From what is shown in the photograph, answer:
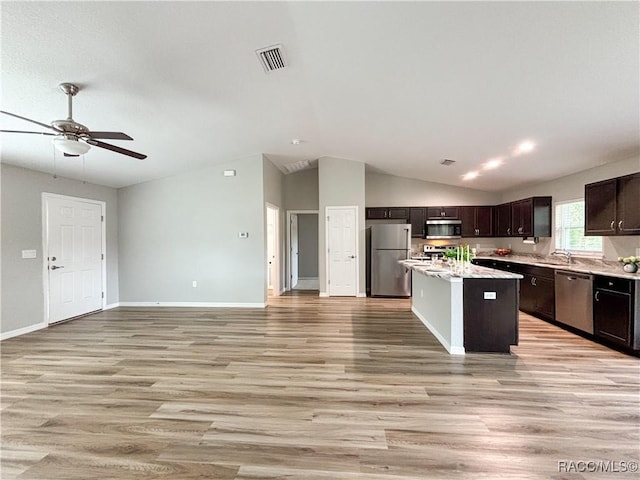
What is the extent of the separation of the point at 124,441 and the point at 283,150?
496 cm

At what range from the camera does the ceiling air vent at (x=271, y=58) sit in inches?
110

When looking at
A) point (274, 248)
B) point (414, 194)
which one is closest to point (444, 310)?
point (414, 194)

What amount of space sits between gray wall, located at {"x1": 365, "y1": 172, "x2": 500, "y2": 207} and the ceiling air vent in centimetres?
499

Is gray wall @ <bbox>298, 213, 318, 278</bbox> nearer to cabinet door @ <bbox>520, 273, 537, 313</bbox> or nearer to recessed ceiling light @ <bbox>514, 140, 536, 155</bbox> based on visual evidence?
cabinet door @ <bbox>520, 273, 537, 313</bbox>

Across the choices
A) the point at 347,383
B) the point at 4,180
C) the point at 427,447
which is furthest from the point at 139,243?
the point at 427,447

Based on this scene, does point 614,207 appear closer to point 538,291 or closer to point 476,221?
point 538,291

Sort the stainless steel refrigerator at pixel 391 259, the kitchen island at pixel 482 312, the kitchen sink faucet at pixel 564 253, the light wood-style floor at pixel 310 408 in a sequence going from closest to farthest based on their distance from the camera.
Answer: the light wood-style floor at pixel 310 408 < the kitchen island at pixel 482 312 < the kitchen sink faucet at pixel 564 253 < the stainless steel refrigerator at pixel 391 259

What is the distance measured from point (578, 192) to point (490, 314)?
319 centimetres

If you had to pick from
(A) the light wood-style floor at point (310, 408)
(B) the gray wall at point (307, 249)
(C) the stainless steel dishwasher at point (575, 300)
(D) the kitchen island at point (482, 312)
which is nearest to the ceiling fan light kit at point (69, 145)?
(A) the light wood-style floor at point (310, 408)

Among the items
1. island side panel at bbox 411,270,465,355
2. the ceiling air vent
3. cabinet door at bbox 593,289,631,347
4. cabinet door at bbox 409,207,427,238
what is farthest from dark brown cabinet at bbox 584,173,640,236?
the ceiling air vent

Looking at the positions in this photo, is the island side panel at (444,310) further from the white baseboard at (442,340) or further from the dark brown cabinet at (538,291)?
the dark brown cabinet at (538,291)

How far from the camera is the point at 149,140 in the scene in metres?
4.32

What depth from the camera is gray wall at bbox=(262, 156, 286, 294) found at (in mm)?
6184

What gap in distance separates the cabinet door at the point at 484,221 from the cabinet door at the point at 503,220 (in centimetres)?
15
